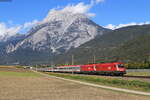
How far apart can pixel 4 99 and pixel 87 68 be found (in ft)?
238

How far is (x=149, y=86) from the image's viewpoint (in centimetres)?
3644

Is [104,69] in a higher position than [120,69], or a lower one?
higher

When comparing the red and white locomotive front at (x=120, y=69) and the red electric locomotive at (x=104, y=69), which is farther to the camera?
the red electric locomotive at (x=104, y=69)

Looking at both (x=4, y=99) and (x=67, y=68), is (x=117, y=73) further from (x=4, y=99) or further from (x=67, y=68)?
(x=4, y=99)

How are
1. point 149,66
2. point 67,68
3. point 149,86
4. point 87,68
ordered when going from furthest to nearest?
1. point 67,68
2. point 149,66
3. point 87,68
4. point 149,86

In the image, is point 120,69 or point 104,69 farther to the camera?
point 104,69

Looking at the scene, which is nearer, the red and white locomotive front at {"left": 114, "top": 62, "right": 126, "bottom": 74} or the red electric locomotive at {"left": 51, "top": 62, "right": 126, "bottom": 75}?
the red and white locomotive front at {"left": 114, "top": 62, "right": 126, "bottom": 74}

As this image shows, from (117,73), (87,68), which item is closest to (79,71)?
(87,68)

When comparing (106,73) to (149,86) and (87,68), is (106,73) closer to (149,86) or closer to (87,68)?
(87,68)

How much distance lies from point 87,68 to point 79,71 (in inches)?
367

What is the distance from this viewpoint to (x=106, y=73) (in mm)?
79562

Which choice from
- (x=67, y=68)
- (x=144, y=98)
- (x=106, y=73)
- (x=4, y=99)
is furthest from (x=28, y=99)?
(x=67, y=68)

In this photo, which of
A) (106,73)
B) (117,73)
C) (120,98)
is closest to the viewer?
(120,98)

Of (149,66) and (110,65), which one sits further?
(149,66)
